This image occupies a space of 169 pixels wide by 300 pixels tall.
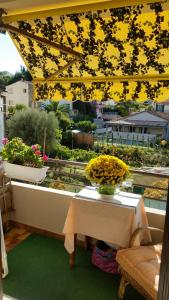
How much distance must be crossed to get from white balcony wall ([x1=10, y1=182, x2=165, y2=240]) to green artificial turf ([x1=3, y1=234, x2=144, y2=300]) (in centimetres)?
29

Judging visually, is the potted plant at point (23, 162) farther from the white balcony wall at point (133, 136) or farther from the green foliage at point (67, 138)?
the green foliage at point (67, 138)

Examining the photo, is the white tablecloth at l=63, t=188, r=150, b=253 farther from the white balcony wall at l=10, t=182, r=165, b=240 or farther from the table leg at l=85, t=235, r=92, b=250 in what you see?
the white balcony wall at l=10, t=182, r=165, b=240

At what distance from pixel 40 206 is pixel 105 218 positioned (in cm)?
108

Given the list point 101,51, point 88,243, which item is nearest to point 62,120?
point 88,243

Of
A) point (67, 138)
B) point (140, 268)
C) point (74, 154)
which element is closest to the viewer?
point (140, 268)

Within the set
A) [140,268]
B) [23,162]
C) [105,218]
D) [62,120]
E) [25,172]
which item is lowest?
[140,268]

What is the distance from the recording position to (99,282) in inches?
87.3

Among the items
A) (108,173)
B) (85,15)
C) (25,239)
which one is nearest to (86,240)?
(25,239)

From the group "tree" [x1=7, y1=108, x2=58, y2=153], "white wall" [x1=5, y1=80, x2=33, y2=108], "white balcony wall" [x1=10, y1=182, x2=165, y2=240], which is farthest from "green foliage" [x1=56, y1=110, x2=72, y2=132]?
"white balcony wall" [x1=10, y1=182, x2=165, y2=240]

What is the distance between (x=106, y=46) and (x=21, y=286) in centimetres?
225

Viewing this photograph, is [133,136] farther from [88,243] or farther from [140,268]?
[140,268]

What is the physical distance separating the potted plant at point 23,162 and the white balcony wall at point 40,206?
0.88ft

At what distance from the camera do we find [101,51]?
227 cm

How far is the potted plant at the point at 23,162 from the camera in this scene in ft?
9.00
